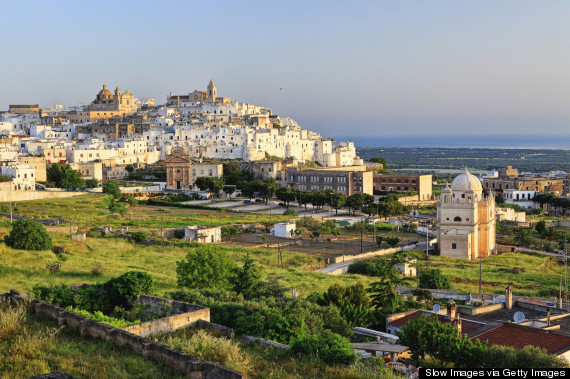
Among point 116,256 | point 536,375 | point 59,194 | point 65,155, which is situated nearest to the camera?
point 536,375

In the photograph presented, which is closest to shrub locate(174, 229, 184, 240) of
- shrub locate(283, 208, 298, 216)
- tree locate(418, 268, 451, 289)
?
shrub locate(283, 208, 298, 216)

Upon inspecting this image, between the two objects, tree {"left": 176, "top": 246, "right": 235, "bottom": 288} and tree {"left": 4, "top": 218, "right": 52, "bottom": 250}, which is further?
tree {"left": 4, "top": 218, "right": 52, "bottom": 250}

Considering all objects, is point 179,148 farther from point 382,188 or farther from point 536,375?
point 536,375

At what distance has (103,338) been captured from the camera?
11.5 metres

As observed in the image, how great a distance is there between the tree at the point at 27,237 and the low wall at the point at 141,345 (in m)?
17.5

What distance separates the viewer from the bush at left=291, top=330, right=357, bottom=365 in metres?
11.6

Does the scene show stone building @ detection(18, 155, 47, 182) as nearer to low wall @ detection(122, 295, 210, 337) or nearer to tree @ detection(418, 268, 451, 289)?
tree @ detection(418, 268, 451, 289)

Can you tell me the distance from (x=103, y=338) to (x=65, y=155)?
7245 cm

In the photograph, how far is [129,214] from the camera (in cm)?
5531

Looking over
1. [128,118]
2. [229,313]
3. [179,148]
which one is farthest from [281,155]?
[229,313]

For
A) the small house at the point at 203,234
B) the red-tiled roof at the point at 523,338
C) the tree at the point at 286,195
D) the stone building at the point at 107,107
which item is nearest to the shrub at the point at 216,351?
the red-tiled roof at the point at 523,338

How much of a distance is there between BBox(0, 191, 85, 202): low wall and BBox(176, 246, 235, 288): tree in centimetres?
3607

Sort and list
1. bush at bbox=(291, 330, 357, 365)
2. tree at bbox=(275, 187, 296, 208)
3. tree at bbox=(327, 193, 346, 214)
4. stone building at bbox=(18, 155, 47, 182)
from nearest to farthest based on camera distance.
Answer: bush at bbox=(291, 330, 357, 365) < tree at bbox=(327, 193, 346, 214) < tree at bbox=(275, 187, 296, 208) < stone building at bbox=(18, 155, 47, 182)

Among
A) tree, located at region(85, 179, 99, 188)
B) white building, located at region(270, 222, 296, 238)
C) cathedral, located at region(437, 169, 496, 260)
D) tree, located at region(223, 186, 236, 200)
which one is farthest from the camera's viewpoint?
tree, located at region(223, 186, 236, 200)
